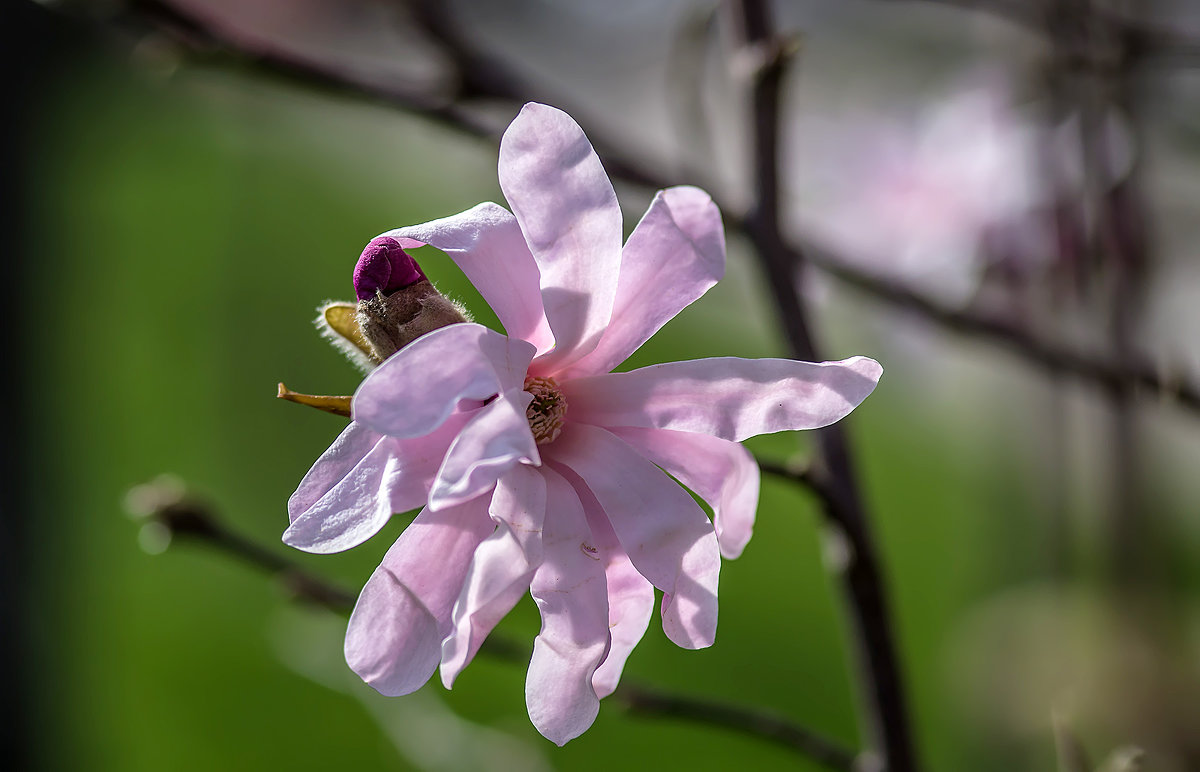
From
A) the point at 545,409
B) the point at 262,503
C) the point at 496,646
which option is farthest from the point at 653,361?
the point at 545,409

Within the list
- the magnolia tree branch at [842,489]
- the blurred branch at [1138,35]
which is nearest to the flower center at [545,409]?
the magnolia tree branch at [842,489]

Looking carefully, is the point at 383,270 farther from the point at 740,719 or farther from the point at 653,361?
the point at 653,361

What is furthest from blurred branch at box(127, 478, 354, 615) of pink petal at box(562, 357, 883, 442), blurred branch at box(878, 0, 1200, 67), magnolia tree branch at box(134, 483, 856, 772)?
blurred branch at box(878, 0, 1200, 67)

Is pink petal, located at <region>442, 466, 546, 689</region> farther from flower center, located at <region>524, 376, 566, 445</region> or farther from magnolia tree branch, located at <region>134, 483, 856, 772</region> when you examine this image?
magnolia tree branch, located at <region>134, 483, 856, 772</region>

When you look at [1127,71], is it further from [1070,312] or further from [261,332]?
[261,332]

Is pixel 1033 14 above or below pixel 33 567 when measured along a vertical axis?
above

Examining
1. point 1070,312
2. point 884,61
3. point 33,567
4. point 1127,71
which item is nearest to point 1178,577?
point 1070,312

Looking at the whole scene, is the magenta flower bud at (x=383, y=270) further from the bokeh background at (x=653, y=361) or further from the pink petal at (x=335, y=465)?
the bokeh background at (x=653, y=361)

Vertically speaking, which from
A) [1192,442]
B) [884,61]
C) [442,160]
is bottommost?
[1192,442]
